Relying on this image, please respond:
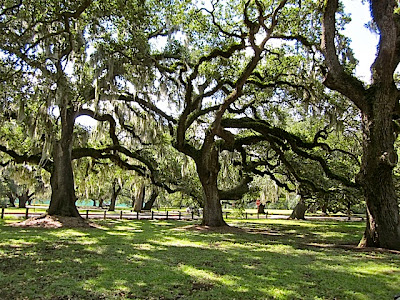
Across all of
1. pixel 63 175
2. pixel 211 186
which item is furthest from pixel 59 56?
pixel 211 186

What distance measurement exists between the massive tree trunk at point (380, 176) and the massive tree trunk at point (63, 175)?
447 inches

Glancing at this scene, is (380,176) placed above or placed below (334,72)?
below

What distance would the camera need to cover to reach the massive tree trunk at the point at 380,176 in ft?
28.2

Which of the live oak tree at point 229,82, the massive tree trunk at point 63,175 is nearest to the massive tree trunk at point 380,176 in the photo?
the live oak tree at point 229,82

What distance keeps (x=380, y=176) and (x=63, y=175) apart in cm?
1191

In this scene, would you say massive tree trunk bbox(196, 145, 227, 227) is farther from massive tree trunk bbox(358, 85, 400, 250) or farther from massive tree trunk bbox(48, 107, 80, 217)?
massive tree trunk bbox(358, 85, 400, 250)

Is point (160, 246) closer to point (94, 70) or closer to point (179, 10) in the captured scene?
point (94, 70)

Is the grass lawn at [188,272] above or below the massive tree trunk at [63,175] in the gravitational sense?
below

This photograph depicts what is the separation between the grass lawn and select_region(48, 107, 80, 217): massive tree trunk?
5.54 m

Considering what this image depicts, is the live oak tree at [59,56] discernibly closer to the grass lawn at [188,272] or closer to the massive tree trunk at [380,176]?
the grass lawn at [188,272]

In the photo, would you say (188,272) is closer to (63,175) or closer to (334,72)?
(334,72)

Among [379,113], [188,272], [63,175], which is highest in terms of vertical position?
[379,113]

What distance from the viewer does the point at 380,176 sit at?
8.65 metres

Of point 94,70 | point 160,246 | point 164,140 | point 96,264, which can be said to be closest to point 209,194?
point 164,140
